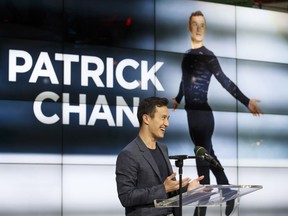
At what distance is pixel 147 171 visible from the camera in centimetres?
473

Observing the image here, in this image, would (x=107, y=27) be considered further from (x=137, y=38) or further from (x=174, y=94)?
(x=174, y=94)

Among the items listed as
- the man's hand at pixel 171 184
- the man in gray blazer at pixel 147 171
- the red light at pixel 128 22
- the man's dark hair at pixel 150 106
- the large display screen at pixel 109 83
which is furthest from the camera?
the red light at pixel 128 22

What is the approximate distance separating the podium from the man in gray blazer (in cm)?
7

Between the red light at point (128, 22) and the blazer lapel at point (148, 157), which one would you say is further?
the red light at point (128, 22)

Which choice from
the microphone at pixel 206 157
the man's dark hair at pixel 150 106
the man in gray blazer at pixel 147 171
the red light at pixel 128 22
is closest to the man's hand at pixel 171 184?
the man in gray blazer at pixel 147 171

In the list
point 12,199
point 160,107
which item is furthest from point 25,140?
point 160,107

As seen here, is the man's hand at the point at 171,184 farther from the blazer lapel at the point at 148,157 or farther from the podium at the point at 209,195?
the blazer lapel at the point at 148,157

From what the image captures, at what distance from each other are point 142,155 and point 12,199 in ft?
10.3

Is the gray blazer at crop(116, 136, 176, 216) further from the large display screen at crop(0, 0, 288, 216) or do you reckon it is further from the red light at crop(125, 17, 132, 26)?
the red light at crop(125, 17, 132, 26)

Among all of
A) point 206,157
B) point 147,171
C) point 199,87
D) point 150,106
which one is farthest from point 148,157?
point 199,87

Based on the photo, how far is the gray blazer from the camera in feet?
15.1

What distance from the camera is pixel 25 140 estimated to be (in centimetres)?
764

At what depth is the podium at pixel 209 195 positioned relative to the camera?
4352 millimetres

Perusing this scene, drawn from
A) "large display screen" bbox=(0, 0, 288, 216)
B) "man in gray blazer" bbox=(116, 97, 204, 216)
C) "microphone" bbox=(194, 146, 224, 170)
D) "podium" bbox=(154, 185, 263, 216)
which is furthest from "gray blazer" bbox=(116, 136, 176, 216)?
"large display screen" bbox=(0, 0, 288, 216)
